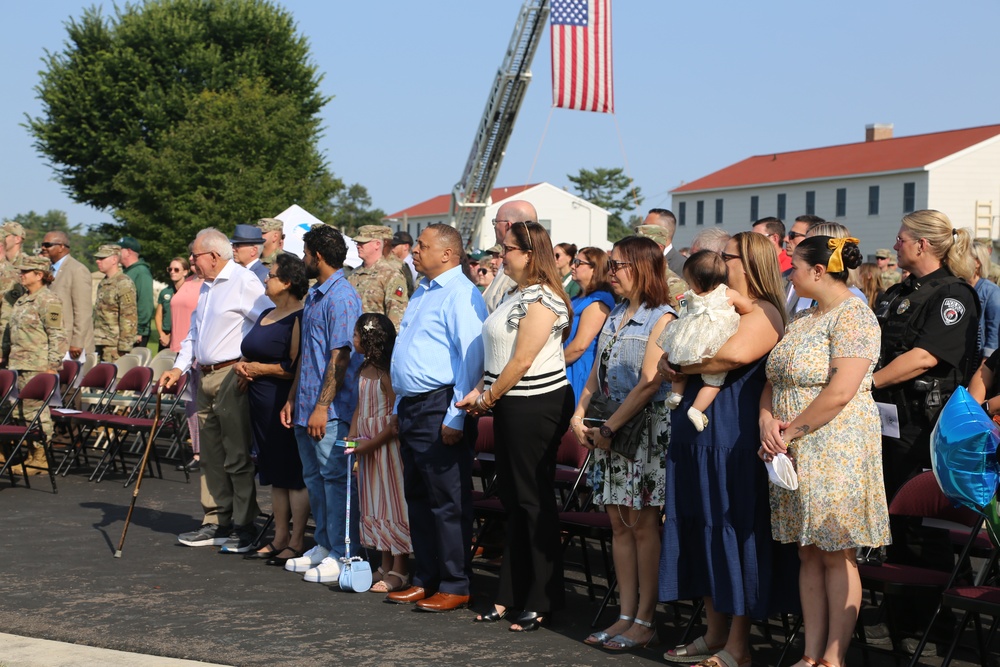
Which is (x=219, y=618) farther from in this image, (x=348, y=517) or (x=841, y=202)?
(x=841, y=202)

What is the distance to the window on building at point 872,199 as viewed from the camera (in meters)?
59.0

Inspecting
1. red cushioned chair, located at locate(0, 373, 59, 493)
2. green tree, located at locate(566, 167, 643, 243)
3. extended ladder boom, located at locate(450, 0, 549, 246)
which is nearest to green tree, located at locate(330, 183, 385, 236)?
green tree, located at locate(566, 167, 643, 243)

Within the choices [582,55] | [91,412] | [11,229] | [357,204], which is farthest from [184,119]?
[357,204]

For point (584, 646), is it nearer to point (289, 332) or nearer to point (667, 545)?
point (667, 545)

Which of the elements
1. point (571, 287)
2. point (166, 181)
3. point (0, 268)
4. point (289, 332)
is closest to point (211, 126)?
point (166, 181)

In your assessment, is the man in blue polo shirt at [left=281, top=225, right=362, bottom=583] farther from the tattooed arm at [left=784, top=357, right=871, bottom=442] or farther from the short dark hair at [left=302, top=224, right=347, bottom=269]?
the tattooed arm at [left=784, top=357, right=871, bottom=442]

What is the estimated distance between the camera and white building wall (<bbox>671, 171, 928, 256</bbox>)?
189 feet

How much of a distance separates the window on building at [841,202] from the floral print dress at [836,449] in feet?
192

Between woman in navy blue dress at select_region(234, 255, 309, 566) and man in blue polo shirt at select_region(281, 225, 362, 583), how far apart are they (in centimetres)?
23

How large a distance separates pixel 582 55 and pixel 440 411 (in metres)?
16.0

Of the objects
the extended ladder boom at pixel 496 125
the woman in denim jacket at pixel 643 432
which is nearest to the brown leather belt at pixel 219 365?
the woman in denim jacket at pixel 643 432

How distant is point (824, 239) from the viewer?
16.5ft

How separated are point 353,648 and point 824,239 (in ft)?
9.15

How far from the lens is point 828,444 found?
4832 millimetres
